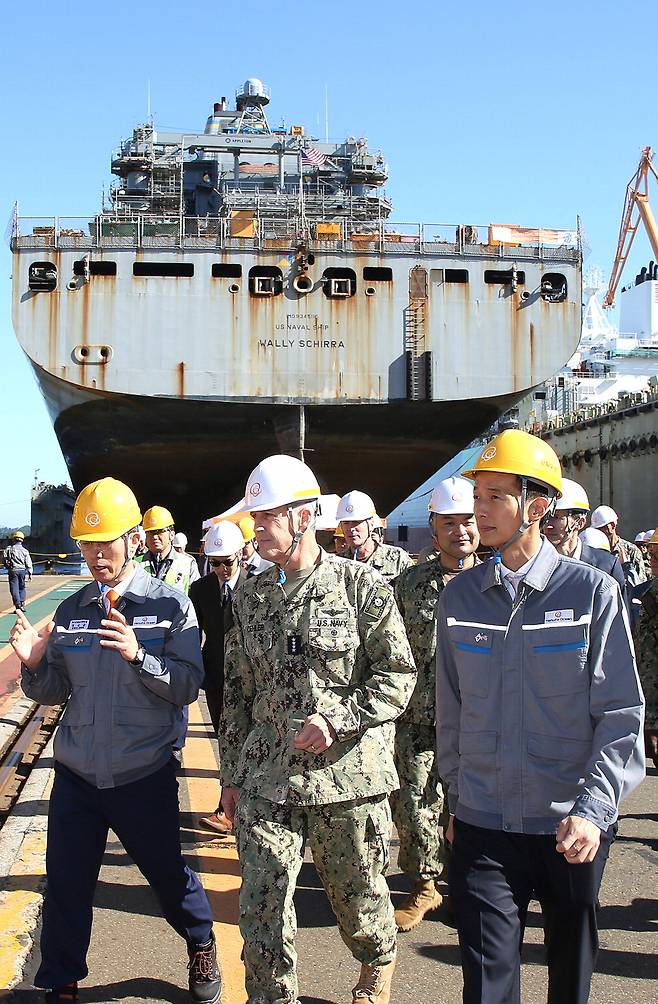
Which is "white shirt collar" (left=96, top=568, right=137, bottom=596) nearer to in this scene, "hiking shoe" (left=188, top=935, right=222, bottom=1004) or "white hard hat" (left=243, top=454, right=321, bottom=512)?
"white hard hat" (left=243, top=454, right=321, bottom=512)

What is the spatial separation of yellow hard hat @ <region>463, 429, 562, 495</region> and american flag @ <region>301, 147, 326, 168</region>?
25035 millimetres

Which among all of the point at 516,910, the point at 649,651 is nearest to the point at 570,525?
the point at 649,651

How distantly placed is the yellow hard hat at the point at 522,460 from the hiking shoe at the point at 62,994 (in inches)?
83.8

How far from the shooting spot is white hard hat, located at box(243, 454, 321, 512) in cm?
318

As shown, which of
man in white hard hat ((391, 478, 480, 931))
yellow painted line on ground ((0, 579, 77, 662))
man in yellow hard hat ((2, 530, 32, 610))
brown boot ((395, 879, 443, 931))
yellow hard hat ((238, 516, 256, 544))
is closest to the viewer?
brown boot ((395, 879, 443, 931))

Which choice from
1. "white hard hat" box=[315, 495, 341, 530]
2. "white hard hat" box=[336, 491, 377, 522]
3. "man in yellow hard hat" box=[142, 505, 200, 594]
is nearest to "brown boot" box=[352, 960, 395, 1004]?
"white hard hat" box=[336, 491, 377, 522]

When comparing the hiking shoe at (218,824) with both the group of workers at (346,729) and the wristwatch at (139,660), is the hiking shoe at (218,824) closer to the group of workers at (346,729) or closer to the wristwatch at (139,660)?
the group of workers at (346,729)

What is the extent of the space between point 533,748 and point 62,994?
1796 mm

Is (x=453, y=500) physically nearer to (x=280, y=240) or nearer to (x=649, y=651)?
(x=649, y=651)

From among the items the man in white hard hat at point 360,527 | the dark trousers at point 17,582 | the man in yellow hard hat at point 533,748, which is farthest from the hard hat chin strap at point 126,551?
the dark trousers at point 17,582

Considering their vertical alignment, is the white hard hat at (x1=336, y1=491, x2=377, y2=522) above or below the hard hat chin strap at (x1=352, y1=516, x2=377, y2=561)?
above

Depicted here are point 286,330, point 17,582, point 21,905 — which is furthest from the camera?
point 286,330

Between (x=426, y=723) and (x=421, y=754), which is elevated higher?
(x=426, y=723)

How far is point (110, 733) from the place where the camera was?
3426 millimetres
